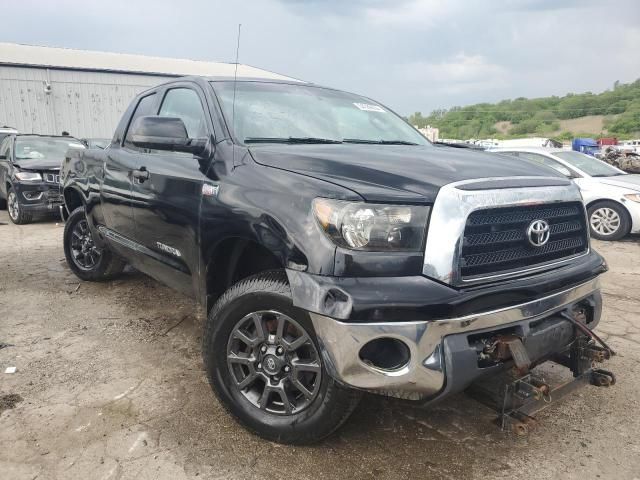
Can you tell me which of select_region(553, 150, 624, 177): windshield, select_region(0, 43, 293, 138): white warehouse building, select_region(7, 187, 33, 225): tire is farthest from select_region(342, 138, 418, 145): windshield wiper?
select_region(0, 43, 293, 138): white warehouse building

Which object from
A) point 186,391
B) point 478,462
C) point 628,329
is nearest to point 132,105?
point 186,391

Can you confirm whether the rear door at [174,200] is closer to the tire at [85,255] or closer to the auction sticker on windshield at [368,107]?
the auction sticker on windshield at [368,107]

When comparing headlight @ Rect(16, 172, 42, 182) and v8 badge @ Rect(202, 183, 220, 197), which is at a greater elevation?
v8 badge @ Rect(202, 183, 220, 197)

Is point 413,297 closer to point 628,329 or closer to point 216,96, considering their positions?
point 216,96

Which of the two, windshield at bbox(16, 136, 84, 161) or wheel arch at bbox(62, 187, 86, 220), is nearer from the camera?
wheel arch at bbox(62, 187, 86, 220)

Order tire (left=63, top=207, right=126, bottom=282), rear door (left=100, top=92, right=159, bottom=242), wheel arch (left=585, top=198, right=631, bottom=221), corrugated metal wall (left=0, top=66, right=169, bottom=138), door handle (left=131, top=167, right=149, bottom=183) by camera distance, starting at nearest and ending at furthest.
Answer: door handle (left=131, top=167, right=149, bottom=183), rear door (left=100, top=92, right=159, bottom=242), tire (left=63, top=207, right=126, bottom=282), wheel arch (left=585, top=198, right=631, bottom=221), corrugated metal wall (left=0, top=66, right=169, bottom=138)

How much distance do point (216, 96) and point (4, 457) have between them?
7.23 ft

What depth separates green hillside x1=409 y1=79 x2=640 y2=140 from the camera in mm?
66062

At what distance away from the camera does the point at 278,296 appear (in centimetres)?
233

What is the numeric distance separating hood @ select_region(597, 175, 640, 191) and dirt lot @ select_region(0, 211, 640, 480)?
15.9ft

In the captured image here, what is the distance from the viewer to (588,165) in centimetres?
901

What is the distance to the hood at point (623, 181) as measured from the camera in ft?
26.3

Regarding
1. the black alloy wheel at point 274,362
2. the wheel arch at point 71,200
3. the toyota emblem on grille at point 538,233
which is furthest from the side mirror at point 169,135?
the wheel arch at point 71,200

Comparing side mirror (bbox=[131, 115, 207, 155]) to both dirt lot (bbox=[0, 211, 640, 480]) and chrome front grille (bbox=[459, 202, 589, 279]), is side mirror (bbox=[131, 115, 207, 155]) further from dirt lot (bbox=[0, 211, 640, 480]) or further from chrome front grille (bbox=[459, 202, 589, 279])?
chrome front grille (bbox=[459, 202, 589, 279])
